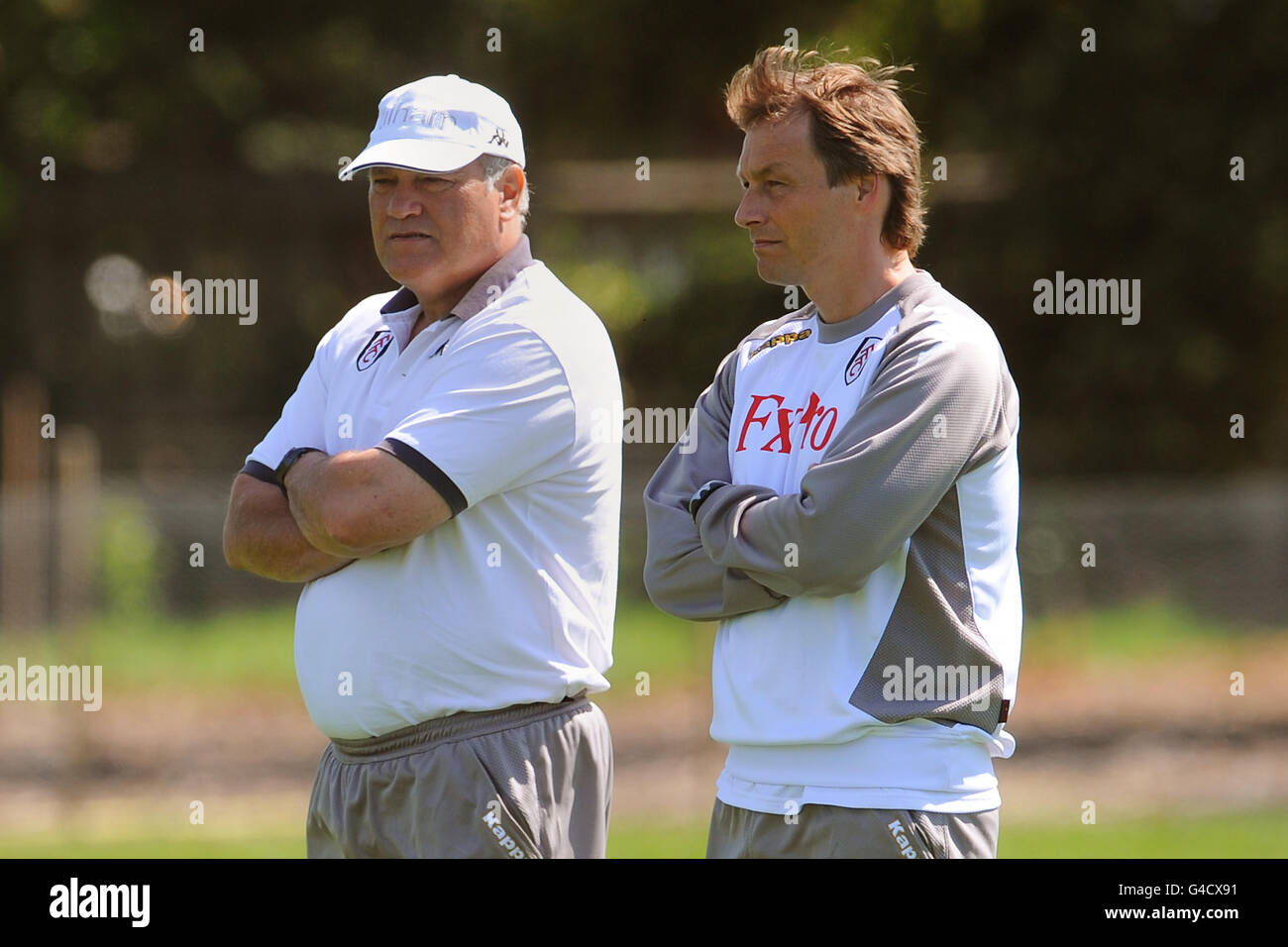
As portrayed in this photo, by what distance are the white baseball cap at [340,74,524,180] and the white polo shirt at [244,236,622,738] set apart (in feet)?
0.88

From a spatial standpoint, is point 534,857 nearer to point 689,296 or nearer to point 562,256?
point 689,296

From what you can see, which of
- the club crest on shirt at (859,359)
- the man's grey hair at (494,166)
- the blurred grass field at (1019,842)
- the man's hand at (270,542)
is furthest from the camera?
the blurred grass field at (1019,842)

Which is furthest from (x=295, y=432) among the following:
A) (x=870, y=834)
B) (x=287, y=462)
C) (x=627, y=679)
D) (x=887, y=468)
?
(x=627, y=679)

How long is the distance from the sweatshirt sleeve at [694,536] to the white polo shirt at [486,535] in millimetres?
145

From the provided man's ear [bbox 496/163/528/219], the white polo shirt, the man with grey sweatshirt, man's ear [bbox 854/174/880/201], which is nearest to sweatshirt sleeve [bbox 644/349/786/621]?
the man with grey sweatshirt

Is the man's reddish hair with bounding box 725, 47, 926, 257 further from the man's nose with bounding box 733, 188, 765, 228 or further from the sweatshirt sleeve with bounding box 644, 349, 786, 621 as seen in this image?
the sweatshirt sleeve with bounding box 644, 349, 786, 621

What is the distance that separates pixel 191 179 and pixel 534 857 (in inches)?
557

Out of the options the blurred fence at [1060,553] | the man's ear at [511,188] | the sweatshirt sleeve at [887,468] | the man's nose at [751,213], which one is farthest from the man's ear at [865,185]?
the blurred fence at [1060,553]

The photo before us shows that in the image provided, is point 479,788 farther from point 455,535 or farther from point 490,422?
point 490,422

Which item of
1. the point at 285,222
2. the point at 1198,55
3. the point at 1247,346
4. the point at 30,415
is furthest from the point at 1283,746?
the point at 285,222

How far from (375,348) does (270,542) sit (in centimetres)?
52

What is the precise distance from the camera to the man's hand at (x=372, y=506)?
3.27 m

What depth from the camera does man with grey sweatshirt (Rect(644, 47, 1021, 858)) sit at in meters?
2.99

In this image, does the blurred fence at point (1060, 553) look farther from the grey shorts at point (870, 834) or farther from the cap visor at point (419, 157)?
the grey shorts at point (870, 834)
